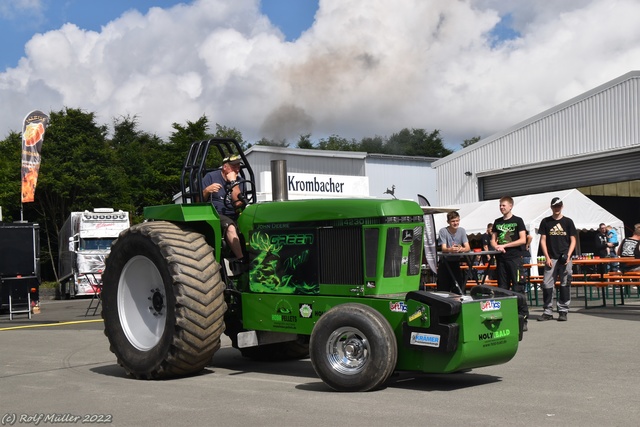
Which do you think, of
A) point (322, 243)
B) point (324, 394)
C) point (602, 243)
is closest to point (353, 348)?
point (324, 394)

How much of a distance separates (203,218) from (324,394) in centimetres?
241

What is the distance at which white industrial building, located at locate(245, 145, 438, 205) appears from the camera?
20.8m

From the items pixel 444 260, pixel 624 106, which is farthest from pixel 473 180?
pixel 444 260

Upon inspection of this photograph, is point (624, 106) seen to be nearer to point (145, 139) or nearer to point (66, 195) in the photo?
point (66, 195)

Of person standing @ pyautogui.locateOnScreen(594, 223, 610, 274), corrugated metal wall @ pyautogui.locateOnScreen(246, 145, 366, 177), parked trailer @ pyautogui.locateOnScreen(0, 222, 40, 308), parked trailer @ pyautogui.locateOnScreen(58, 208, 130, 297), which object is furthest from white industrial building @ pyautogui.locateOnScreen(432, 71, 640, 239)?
parked trailer @ pyautogui.locateOnScreen(0, 222, 40, 308)

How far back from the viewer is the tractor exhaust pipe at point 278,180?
9422 millimetres

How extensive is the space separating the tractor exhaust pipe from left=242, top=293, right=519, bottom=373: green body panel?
157 centimetres

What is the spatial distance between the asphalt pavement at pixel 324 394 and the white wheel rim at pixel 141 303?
1.51ft

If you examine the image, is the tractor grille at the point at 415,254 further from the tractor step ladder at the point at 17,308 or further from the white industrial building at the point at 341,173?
the tractor step ladder at the point at 17,308

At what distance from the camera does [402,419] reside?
6.13 metres

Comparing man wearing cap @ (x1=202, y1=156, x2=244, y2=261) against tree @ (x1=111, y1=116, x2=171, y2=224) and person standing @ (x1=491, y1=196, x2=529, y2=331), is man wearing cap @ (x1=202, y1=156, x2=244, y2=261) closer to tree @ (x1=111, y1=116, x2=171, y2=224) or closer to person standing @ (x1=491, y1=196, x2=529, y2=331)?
person standing @ (x1=491, y1=196, x2=529, y2=331)

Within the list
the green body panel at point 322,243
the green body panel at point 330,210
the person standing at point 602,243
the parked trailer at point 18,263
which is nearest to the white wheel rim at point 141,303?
the green body panel at point 322,243

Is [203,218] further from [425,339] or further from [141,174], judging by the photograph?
[141,174]

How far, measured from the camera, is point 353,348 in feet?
24.5
